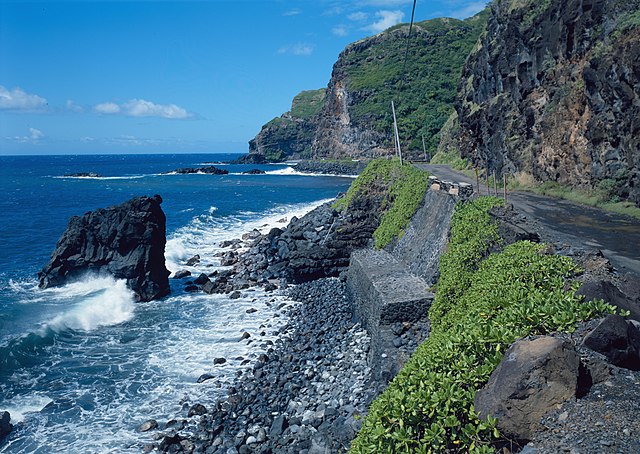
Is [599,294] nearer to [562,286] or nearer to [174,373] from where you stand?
[562,286]

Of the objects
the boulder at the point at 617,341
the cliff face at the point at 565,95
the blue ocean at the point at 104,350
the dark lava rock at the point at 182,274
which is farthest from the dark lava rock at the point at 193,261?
the boulder at the point at 617,341

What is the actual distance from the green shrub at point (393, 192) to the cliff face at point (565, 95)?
7424 millimetres

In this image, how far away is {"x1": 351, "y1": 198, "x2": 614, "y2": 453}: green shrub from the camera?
19.8 ft

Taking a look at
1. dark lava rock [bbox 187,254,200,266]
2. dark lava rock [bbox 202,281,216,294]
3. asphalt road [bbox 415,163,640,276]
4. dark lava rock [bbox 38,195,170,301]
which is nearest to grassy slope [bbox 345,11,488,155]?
dark lava rock [bbox 187,254,200,266]

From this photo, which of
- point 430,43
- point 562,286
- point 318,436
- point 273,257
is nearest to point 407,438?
point 562,286

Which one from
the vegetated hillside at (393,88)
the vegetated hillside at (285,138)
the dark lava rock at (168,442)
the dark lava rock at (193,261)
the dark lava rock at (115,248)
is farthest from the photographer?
the vegetated hillside at (285,138)

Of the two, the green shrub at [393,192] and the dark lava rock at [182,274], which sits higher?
the green shrub at [393,192]

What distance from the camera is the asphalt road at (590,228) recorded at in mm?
12703

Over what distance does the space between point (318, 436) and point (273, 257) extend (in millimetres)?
17577

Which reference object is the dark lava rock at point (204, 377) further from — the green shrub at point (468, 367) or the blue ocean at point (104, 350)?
the green shrub at point (468, 367)

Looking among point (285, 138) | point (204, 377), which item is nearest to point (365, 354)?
point (204, 377)

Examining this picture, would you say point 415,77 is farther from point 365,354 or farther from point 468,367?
point 468,367

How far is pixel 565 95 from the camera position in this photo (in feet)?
78.5

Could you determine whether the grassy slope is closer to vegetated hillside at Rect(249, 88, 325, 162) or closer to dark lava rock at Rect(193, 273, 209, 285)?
vegetated hillside at Rect(249, 88, 325, 162)
